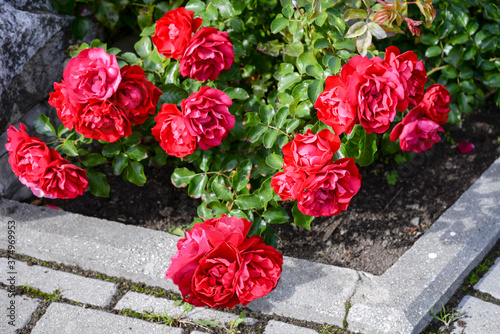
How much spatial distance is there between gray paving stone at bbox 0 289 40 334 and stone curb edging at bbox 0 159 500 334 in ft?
0.66

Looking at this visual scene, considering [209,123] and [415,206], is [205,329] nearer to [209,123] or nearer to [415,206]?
[209,123]

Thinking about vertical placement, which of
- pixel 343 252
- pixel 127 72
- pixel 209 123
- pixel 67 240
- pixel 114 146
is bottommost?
pixel 343 252

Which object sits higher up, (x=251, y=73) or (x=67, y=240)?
(x=251, y=73)

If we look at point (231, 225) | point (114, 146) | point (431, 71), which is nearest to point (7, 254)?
point (114, 146)

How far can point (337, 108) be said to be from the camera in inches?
57.9

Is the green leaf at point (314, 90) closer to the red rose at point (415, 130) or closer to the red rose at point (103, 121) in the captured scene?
the red rose at point (415, 130)

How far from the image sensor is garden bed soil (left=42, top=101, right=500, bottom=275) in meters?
2.06

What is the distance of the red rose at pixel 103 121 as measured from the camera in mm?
1604

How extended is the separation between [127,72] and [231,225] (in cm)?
65

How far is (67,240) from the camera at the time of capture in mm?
1960

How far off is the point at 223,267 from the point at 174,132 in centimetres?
50

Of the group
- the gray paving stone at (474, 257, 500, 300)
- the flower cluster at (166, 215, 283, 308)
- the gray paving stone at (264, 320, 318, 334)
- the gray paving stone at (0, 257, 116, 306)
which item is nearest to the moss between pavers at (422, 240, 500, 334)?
the gray paving stone at (474, 257, 500, 300)

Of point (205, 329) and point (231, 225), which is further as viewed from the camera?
point (205, 329)

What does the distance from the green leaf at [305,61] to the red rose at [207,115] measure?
15.4 inches
